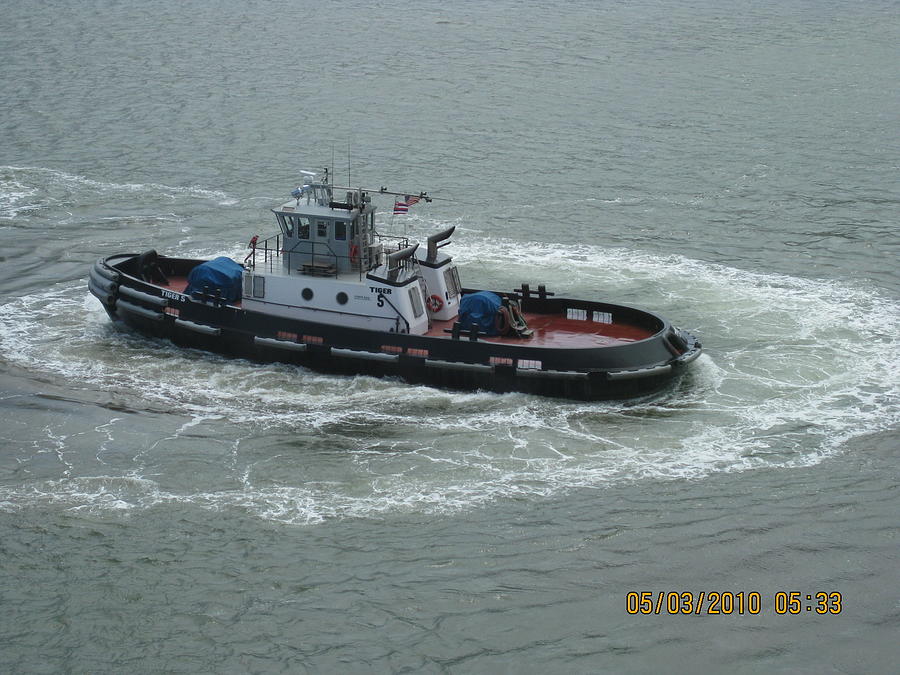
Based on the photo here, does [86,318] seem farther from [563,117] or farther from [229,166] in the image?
[563,117]

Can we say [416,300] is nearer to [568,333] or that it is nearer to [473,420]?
[568,333]

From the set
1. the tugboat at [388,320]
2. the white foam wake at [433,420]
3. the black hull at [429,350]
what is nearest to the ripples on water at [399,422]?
the white foam wake at [433,420]

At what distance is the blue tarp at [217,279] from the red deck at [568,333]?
14.8 inches

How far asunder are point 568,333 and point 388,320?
375 centimetres

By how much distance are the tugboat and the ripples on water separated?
45cm

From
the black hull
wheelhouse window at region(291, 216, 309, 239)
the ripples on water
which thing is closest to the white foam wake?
the ripples on water

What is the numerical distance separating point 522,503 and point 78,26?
50136mm

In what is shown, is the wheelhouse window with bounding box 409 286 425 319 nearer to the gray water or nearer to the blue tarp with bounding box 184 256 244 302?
the gray water

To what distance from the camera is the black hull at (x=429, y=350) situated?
2222cm

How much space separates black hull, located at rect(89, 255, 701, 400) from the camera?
22.2 metres
